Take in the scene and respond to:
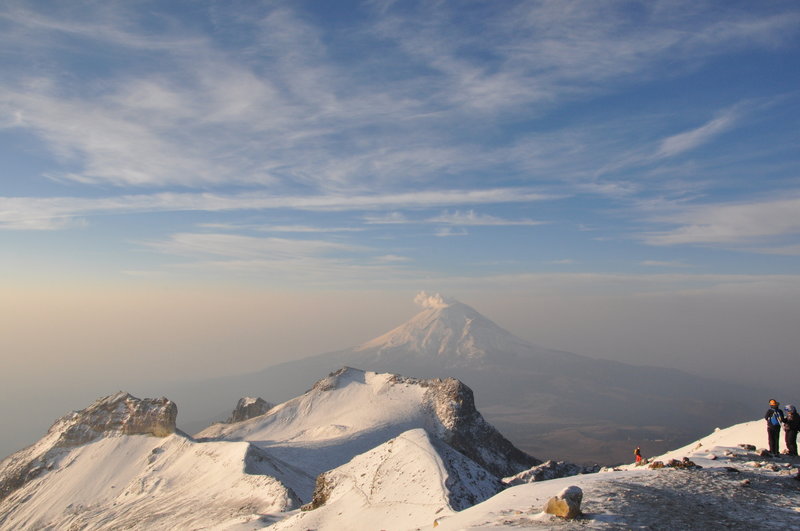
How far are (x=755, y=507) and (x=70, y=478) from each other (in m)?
69.2

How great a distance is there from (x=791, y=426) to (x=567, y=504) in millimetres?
14533

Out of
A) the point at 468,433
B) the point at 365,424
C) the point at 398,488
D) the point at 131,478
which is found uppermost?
the point at 398,488

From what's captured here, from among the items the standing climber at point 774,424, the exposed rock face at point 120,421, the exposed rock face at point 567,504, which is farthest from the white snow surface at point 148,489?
the standing climber at point 774,424

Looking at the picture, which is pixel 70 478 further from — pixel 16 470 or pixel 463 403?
pixel 463 403

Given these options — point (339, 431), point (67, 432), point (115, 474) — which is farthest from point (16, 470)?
point (339, 431)

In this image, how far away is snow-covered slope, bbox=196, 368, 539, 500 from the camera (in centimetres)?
5775

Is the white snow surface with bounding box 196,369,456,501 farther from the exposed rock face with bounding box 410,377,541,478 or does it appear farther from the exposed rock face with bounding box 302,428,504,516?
the exposed rock face with bounding box 302,428,504,516

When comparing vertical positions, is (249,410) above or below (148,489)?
above

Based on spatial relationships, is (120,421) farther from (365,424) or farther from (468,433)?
(468,433)

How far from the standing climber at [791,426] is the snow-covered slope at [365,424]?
37168 mm

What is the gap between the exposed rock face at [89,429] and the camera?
62750 millimetres

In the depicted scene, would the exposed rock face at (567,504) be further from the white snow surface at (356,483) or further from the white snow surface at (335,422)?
the white snow surface at (335,422)

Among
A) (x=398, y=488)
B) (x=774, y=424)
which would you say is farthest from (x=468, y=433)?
(x=774, y=424)

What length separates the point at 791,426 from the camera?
2150 centimetres
